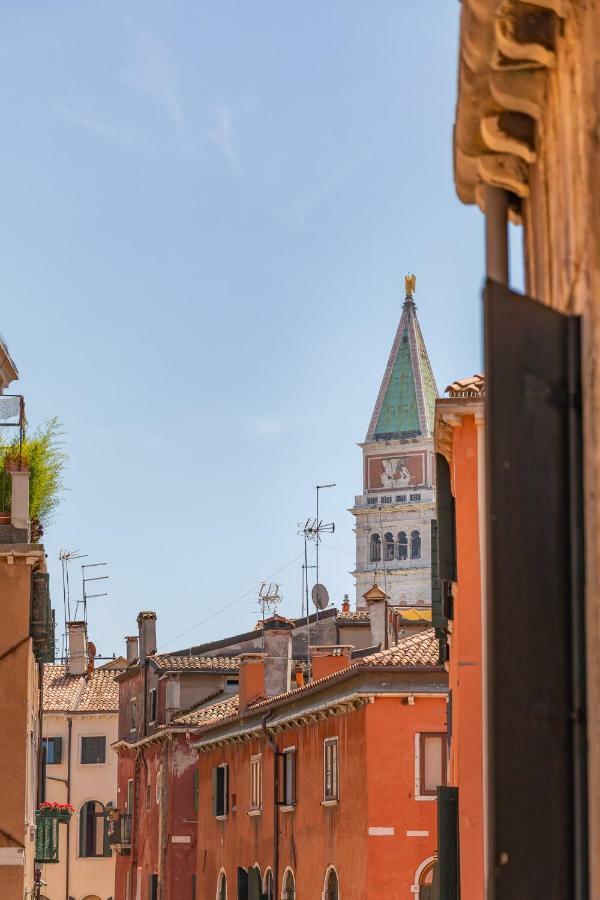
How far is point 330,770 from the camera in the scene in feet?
105

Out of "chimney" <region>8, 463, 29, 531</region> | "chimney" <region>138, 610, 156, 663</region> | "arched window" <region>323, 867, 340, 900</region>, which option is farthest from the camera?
"chimney" <region>138, 610, 156, 663</region>

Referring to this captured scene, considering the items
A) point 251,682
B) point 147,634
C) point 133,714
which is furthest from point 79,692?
point 251,682

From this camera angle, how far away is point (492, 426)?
5.08 meters

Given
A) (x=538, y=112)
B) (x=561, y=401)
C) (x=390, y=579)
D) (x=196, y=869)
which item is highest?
(x=390, y=579)

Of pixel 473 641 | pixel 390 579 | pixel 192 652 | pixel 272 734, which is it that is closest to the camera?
pixel 473 641

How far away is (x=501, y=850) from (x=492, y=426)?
1170mm

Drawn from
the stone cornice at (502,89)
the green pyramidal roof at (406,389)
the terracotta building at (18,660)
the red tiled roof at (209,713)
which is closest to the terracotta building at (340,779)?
the red tiled roof at (209,713)

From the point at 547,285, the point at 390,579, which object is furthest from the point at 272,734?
the point at 390,579

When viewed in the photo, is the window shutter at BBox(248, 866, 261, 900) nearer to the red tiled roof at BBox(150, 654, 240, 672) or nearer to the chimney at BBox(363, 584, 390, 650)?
the chimney at BBox(363, 584, 390, 650)

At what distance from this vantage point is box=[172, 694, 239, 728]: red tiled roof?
44312mm

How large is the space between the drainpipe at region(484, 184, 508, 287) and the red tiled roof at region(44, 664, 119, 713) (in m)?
58.3

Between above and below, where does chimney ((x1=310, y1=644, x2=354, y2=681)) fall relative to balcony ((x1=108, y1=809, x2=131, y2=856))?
above

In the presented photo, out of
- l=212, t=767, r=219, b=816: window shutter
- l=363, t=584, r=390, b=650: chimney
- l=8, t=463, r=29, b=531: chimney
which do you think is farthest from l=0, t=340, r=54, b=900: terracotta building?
l=363, t=584, r=390, b=650: chimney

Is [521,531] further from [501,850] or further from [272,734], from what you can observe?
[272,734]
